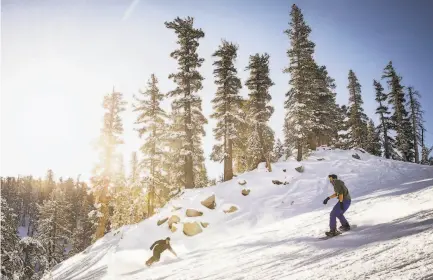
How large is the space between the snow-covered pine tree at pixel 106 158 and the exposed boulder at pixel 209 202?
46.3 feet

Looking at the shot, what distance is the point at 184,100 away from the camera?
2366 cm

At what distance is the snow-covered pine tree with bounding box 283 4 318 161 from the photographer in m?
26.2

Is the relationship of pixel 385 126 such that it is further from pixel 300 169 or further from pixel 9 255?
pixel 9 255

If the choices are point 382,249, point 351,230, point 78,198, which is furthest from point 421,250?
point 78,198

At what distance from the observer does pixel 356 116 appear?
3941 centimetres

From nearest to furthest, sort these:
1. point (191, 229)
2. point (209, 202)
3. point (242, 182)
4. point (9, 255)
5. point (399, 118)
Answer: point (9, 255), point (191, 229), point (209, 202), point (242, 182), point (399, 118)

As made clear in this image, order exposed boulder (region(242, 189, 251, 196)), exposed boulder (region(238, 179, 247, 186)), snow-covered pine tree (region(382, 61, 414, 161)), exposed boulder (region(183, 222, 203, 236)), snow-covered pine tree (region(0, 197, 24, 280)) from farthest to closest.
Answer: snow-covered pine tree (region(382, 61, 414, 161)) → exposed boulder (region(238, 179, 247, 186)) → exposed boulder (region(242, 189, 251, 196)) → exposed boulder (region(183, 222, 203, 236)) → snow-covered pine tree (region(0, 197, 24, 280))

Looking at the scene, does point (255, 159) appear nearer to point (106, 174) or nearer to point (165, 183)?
point (165, 183)

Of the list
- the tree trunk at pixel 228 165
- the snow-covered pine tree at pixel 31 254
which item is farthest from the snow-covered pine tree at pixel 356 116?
the snow-covered pine tree at pixel 31 254

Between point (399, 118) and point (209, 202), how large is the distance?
111ft

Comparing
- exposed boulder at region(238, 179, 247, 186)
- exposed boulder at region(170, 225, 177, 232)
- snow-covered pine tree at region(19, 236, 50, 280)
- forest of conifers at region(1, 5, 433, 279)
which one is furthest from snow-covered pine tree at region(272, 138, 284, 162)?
snow-covered pine tree at region(19, 236, 50, 280)

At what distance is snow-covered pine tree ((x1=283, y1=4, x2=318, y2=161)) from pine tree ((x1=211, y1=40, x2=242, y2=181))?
5704mm

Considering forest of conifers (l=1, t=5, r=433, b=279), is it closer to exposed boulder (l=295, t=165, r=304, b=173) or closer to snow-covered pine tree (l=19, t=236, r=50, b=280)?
exposed boulder (l=295, t=165, r=304, b=173)

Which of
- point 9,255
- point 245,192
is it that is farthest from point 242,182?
point 9,255
